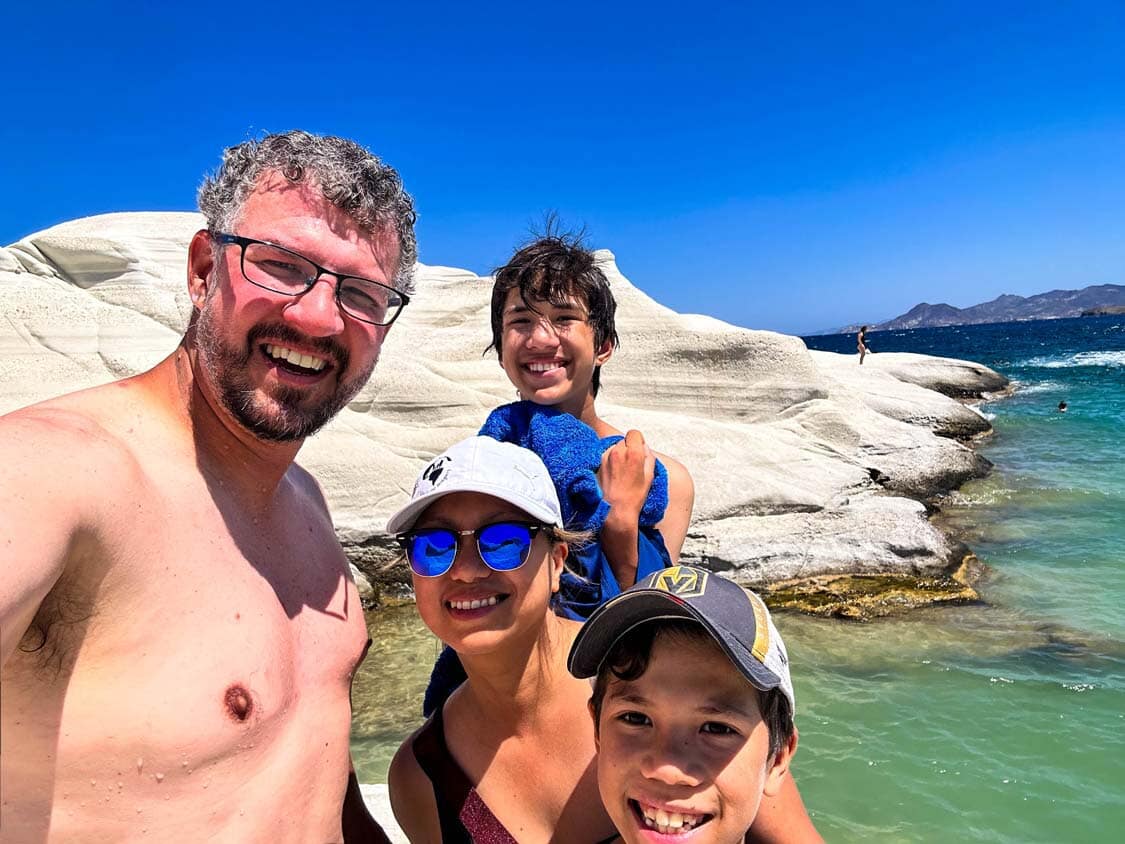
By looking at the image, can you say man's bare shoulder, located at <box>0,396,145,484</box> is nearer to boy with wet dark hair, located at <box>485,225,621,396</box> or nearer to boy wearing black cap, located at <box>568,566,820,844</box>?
boy wearing black cap, located at <box>568,566,820,844</box>

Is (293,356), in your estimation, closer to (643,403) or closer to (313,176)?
(313,176)

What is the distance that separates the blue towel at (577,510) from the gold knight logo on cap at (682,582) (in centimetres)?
64

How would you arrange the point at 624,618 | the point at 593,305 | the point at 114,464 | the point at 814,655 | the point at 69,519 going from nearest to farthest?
the point at 69,519
the point at 114,464
the point at 624,618
the point at 593,305
the point at 814,655

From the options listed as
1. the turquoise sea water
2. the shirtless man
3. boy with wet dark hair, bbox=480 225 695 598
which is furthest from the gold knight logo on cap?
the turquoise sea water

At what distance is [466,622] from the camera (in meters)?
2.00

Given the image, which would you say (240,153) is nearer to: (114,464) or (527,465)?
(114,464)

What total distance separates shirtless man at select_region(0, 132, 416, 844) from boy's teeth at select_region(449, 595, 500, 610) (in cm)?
49

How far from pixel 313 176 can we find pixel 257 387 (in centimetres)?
62

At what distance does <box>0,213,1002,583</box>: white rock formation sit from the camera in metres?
9.20

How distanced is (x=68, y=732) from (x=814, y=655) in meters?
6.79

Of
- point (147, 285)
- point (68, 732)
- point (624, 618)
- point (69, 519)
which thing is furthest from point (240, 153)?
point (147, 285)

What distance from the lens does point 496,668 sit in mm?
2078

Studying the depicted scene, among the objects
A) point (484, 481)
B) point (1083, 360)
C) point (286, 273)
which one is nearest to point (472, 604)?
Result: point (484, 481)

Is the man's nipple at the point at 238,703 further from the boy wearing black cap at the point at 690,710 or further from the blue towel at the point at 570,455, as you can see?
the blue towel at the point at 570,455
